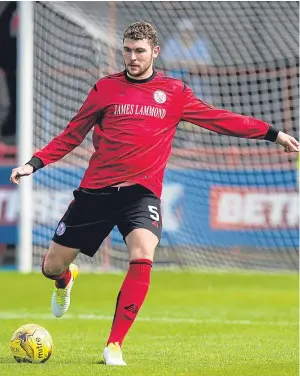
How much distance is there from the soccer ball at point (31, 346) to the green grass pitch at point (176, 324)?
6 cm

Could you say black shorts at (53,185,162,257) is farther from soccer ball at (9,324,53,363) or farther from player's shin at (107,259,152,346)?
soccer ball at (9,324,53,363)

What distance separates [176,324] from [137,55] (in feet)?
10.4

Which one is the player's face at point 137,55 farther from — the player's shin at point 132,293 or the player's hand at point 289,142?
the player's shin at point 132,293

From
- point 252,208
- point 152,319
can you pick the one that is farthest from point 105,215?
point 252,208

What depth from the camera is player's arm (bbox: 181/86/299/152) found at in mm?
7129

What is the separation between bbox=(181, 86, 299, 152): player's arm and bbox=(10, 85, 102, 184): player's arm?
0.56 meters

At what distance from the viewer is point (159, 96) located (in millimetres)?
6988

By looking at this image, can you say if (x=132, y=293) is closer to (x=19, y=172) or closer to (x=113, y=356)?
(x=113, y=356)

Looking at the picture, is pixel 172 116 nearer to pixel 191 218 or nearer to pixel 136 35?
pixel 136 35

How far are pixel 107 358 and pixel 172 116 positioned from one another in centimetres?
155

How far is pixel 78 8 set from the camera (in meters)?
14.5

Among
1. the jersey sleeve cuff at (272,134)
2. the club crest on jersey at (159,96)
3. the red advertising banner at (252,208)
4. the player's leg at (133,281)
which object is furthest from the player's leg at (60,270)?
the red advertising banner at (252,208)

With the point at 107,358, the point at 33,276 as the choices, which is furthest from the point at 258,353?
the point at 33,276

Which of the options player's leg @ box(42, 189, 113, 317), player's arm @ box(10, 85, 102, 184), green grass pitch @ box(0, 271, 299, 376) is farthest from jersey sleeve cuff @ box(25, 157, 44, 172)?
green grass pitch @ box(0, 271, 299, 376)
